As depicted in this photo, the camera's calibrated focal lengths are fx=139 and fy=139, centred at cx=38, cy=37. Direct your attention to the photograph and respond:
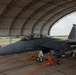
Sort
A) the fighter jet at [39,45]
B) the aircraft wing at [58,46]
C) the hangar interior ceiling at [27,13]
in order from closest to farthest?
the fighter jet at [39,45], the aircraft wing at [58,46], the hangar interior ceiling at [27,13]

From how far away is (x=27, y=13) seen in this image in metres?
31.2

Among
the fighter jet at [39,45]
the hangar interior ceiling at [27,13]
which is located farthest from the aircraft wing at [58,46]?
the hangar interior ceiling at [27,13]

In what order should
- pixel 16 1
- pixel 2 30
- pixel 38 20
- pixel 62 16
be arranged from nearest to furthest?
pixel 16 1 < pixel 2 30 < pixel 38 20 < pixel 62 16

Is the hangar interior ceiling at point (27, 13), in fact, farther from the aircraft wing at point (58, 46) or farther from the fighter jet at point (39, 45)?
the aircraft wing at point (58, 46)

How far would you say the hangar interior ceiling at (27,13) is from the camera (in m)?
26.2

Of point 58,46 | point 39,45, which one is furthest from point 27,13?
point 58,46

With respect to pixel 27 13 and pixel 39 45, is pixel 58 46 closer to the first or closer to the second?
pixel 39 45

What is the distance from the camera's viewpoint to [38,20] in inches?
1483

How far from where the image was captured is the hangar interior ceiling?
1031 inches

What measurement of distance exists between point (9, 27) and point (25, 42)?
22.6 meters

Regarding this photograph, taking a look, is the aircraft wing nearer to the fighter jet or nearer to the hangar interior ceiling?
the fighter jet

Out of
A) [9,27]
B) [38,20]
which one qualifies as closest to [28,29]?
[38,20]

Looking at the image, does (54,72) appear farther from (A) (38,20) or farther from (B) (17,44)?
(A) (38,20)

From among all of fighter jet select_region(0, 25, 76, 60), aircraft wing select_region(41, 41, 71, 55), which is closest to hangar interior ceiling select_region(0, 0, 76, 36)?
fighter jet select_region(0, 25, 76, 60)
